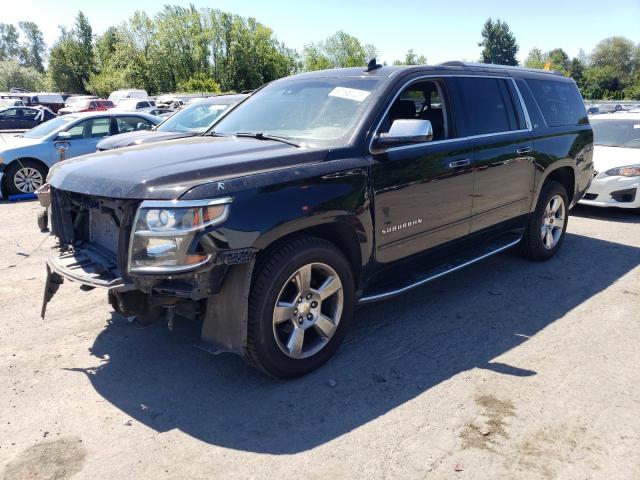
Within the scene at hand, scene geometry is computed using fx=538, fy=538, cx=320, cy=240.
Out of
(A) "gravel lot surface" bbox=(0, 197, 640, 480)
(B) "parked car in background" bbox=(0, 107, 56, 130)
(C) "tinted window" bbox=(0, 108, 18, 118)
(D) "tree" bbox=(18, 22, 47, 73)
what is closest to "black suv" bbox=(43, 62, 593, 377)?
(A) "gravel lot surface" bbox=(0, 197, 640, 480)

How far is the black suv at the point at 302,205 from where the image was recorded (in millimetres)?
3045

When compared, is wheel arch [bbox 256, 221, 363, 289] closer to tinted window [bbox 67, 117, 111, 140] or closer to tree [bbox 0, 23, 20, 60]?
tinted window [bbox 67, 117, 111, 140]

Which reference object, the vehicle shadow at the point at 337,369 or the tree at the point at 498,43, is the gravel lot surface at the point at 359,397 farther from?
the tree at the point at 498,43

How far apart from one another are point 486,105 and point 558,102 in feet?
5.32

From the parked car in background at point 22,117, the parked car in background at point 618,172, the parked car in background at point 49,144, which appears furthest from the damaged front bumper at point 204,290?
the parked car in background at point 22,117

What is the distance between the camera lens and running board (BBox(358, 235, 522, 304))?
395 centimetres

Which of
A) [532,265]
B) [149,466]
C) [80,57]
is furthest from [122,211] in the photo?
[80,57]

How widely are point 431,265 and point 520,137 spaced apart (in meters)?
1.76

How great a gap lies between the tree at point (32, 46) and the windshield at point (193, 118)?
6066 inches

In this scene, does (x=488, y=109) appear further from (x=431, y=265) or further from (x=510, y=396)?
(x=510, y=396)

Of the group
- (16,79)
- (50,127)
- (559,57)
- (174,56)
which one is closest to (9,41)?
(16,79)

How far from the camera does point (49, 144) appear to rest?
35.8 ft

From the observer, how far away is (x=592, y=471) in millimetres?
2705

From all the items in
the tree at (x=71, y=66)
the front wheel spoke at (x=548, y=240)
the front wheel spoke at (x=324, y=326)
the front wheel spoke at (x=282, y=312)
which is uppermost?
the tree at (x=71, y=66)
